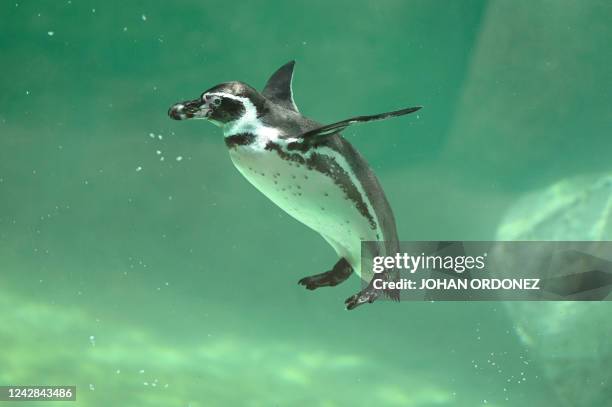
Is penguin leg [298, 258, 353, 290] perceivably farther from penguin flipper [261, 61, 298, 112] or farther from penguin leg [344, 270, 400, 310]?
penguin flipper [261, 61, 298, 112]

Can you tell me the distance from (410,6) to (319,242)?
4.22 meters

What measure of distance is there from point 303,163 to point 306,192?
144mm

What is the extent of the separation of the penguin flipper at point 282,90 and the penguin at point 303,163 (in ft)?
0.91

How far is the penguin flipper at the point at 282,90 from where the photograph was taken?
301 cm

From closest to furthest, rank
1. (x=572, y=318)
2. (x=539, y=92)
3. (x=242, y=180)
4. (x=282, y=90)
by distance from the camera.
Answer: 1. (x=282, y=90)
2. (x=572, y=318)
3. (x=539, y=92)
4. (x=242, y=180)

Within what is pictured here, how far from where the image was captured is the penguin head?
2432mm

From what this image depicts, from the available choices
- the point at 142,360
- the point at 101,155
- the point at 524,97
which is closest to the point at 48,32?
the point at 101,155

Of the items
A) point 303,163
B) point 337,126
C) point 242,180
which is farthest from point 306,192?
point 242,180

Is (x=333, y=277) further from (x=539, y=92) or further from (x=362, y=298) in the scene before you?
(x=539, y=92)

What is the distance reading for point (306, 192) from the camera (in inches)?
101

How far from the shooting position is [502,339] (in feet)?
28.9

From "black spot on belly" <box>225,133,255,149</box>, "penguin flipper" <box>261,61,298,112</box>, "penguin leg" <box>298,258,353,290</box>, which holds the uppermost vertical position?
"penguin flipper" <box>261,61,298,112</box>

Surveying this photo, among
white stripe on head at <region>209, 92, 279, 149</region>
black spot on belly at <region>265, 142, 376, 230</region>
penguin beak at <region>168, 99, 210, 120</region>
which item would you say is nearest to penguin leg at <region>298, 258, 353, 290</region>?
black spot on belly at <region>265, 142, 376, 230</region>

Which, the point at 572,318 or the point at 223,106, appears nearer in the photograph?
the point at 223,106
